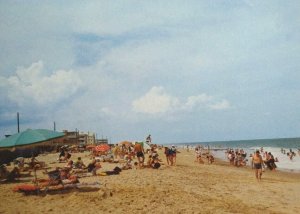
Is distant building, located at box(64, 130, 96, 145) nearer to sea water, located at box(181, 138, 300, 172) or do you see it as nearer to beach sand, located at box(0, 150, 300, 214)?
sea water, located at box(181, 138, 300, 172)

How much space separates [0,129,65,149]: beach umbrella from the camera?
425 inches

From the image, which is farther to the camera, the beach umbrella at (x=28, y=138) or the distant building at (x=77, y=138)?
the distant building at (x=77, y=138)

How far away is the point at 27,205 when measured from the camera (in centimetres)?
1017

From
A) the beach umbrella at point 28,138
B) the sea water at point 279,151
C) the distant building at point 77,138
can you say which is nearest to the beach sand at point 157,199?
the beach umbrella at point 28,138

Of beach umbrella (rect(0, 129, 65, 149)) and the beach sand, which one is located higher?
beach umbrella (rect(0, 129, 65, 149))

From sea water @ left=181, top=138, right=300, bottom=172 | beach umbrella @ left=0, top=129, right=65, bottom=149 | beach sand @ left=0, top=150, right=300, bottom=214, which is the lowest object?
sea water @ left=181, top=138, right=300, bottom=172

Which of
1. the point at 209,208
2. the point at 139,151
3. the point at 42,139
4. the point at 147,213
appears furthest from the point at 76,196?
the point at 139,151

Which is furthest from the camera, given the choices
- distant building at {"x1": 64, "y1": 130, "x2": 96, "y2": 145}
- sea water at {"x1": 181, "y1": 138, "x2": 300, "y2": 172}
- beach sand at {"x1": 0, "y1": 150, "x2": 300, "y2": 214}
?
distant building at {"x1": 64, "y1": 130, "x2": 96, "y2": 145}

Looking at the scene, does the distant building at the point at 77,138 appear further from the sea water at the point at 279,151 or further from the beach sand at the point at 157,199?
the beach sand at the point at 157,199

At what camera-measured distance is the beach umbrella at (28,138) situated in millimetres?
10789

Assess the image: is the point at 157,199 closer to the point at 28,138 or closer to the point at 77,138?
the point at 28,138

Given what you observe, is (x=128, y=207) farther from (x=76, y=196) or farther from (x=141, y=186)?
(x=141, y=186)

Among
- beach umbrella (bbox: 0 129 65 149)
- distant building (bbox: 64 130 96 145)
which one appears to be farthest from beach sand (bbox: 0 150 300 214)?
distant building (bbox: 64 130 96 145)

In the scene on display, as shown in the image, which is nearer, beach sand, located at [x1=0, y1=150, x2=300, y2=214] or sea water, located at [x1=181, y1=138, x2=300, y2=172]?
beach sand, located at [x1=0, y1=150, x2=300, y2=214]
